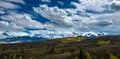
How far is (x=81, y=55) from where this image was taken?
138 m

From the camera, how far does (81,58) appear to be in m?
137

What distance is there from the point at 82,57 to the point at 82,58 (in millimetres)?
1210

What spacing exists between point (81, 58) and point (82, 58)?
65cm

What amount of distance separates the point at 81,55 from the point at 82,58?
226cm

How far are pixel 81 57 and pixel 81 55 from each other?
120cm

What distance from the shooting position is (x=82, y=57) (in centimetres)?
13762

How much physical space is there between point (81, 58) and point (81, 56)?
1432 mm

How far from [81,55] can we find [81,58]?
2.01 m

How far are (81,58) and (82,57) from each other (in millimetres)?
1094

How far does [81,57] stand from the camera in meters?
138

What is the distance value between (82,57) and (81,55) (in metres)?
1.30

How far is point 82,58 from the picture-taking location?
136500mm
